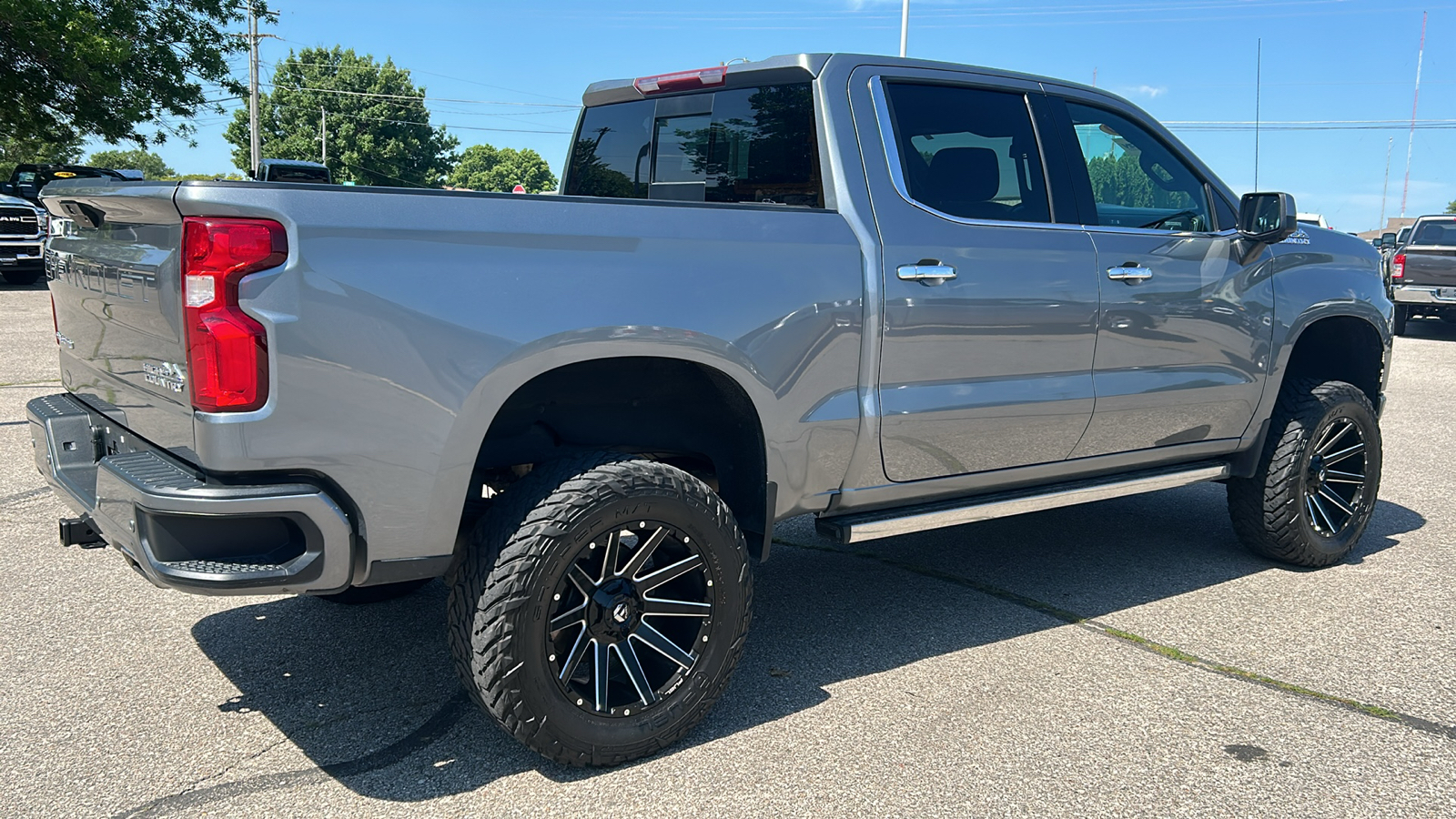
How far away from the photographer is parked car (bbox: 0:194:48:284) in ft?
60.1

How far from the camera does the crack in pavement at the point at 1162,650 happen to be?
3445 mm

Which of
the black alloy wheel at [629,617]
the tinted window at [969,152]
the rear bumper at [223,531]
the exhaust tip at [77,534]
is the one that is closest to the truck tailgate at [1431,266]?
the tinted window at [969,152]

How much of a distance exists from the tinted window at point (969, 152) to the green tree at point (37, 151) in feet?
84.7

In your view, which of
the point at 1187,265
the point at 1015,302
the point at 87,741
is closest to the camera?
the point at 87,741

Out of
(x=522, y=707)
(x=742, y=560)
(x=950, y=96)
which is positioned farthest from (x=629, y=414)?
(x=950, y=96)

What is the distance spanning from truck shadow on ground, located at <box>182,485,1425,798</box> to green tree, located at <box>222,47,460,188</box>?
65250 millimetres

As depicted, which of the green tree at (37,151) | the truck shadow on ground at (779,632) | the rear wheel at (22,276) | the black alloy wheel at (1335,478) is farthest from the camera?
the green tree at (37,151)

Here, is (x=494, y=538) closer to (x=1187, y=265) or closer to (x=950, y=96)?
(x=950, y=96)

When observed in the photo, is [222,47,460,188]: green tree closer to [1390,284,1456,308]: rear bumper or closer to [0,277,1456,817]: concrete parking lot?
[1390,284,1456,308]: rear bumper

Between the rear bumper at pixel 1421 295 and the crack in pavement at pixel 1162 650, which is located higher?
the rear bumper at pixel 1421 295

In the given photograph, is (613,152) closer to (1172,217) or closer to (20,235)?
(1172,217)

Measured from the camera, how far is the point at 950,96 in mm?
3986

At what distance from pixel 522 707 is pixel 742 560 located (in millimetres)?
764

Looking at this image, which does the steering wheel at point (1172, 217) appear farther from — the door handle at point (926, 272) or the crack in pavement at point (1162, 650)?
the crack in pavement at point (1162, 650)
